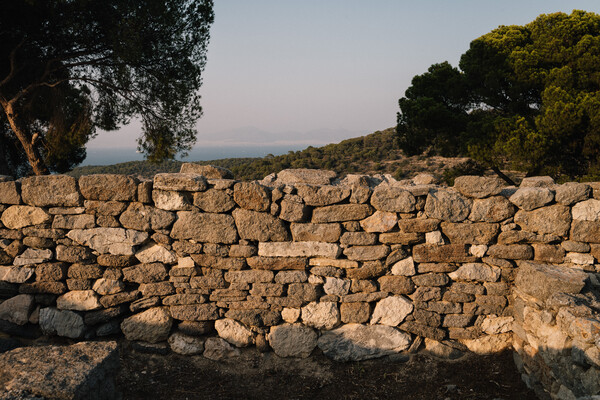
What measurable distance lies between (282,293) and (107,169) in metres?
15.2

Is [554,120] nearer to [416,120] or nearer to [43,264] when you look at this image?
[416,120]

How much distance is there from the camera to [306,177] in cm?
466

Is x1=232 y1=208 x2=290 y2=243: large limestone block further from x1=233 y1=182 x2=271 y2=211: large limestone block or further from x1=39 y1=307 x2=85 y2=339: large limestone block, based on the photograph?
x1=39 y1=307 x2=85 y2=339: large limestone block

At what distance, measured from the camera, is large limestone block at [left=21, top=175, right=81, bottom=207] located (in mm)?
4234

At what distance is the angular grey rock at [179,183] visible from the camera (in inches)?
162

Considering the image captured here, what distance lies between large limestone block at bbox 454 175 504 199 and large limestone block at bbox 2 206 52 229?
4.48 metres

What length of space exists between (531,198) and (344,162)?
15159 millimetres

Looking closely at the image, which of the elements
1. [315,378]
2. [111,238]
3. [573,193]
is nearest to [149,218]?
[111,238]

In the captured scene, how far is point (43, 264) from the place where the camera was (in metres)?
4.35

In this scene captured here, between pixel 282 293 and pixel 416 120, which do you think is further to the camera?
pixel 416 120

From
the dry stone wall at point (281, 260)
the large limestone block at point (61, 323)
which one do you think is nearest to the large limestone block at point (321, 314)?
the dry stone wall at point (281, 260)

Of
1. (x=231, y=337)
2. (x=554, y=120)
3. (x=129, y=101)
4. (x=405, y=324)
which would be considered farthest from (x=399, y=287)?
(x=554, y=120)

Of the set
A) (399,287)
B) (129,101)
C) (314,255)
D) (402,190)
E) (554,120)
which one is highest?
(129,101)

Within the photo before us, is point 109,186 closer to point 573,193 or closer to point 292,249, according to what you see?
point 292,249
